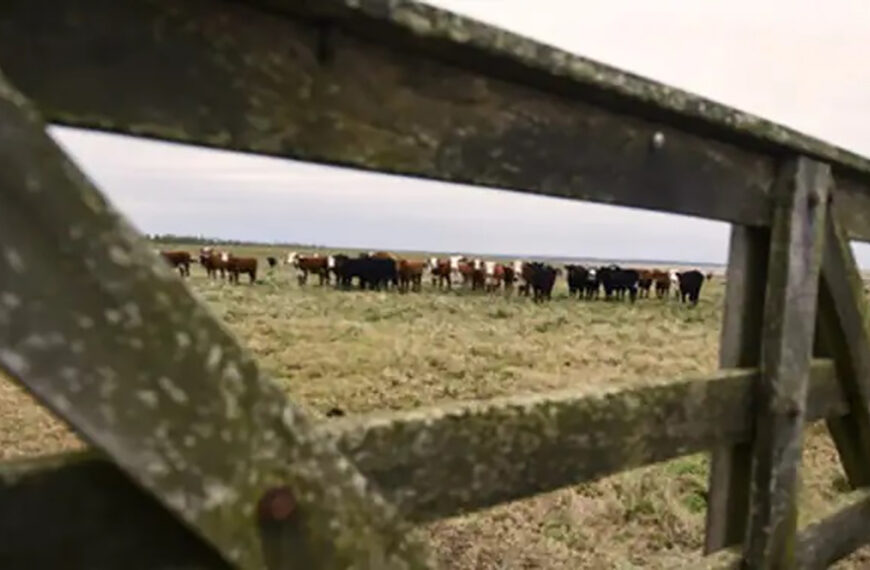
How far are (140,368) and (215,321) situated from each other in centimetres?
10

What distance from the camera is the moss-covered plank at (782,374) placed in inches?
94.1

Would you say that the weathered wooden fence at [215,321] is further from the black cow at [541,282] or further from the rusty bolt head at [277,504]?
the black cow at [541,282]

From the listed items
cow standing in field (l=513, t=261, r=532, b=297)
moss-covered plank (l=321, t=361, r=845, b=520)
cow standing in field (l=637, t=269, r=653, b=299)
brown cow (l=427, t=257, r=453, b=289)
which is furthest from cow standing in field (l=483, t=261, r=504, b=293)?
moss-covered plank (l=321, t=361, r=845, b=520)

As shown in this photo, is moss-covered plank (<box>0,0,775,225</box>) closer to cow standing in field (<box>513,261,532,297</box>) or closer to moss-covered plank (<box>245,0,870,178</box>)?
moss-covered plank (<box>245,0,870,178</box>)

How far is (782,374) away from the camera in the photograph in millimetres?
2400

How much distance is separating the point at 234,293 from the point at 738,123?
98.8ft

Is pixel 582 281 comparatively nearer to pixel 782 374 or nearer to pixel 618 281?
pixel 618 281

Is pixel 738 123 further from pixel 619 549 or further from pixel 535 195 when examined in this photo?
pixel 619 549

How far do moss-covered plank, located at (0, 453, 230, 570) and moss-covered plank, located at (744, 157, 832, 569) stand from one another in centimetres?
171

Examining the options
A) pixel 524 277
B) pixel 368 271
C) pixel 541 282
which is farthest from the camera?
pixel 368 271

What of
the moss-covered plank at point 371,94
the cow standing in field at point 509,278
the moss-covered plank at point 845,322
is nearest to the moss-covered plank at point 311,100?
the moss-covered plank at point 371,94

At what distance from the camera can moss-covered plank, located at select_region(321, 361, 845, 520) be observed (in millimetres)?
1506

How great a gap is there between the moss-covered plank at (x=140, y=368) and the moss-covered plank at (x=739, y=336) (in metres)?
1.60

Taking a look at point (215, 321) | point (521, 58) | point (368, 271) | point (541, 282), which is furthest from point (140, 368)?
point (368, 271)
